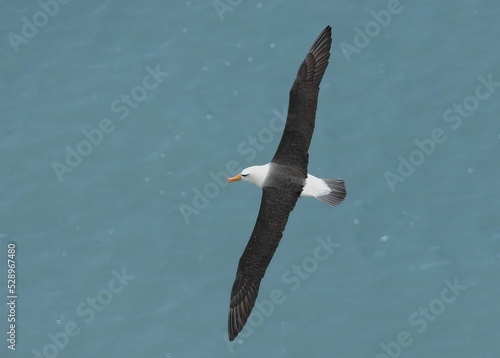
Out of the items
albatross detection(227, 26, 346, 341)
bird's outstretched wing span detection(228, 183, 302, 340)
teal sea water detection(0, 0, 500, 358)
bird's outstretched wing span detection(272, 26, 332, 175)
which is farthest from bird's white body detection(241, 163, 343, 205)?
teal sea water detection(0, 0, 500, 358)

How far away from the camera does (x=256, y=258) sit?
2316cm

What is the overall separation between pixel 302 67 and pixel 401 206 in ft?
15.9

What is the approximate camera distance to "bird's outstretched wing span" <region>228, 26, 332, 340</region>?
2317 centimetres

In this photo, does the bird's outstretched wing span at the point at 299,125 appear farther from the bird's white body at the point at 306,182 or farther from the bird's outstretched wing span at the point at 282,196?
the bird's white body at the point at 306,182

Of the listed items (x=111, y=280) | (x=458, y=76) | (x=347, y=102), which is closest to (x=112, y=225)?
(x=111, y=280)

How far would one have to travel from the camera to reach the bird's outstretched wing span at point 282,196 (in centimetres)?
2317

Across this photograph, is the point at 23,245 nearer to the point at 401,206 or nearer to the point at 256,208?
the point at 256,208

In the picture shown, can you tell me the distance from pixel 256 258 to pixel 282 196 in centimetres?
115

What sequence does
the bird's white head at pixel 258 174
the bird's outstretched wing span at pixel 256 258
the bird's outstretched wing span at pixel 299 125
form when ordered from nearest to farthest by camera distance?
the bird's outstretched wing span at pixel 256 258 → the bird's white head at pixel 258 174 → the bird's outstretched wing span at pixel 299 125

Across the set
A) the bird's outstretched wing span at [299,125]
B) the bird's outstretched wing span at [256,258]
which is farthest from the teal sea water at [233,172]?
the bird's outstretched wing span at [299,125]

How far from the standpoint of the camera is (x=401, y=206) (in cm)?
2825

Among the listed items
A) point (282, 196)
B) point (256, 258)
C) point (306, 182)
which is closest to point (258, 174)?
point (282, 196)

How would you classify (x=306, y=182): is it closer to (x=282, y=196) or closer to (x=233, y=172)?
(x=282, y=196)

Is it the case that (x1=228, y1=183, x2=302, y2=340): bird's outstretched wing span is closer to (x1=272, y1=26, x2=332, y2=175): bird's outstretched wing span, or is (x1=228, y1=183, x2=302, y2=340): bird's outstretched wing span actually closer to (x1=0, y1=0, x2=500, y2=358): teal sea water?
(x1=272, y1=26, x2=332, y2=175): bird's outstretched wing span
